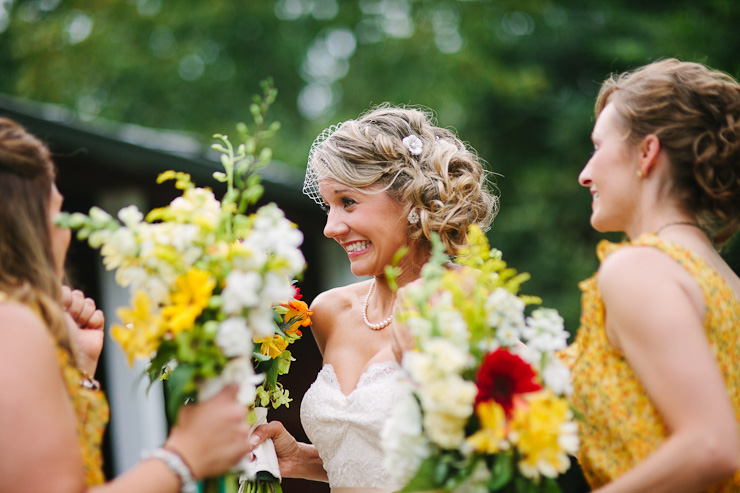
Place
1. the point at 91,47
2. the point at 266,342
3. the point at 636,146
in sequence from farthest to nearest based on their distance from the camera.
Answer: the point at 91,47
the point at 266,342
the point at 636,146

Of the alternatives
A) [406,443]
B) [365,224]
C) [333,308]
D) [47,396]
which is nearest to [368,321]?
[333,308]

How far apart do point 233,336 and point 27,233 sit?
2.06 ft

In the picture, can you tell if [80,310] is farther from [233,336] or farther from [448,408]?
[448,408]

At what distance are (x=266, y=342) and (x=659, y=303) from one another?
1503mm

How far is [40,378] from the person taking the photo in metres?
1.81

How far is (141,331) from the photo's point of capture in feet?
6.59

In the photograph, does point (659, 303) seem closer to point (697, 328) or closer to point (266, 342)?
point (697, 328)

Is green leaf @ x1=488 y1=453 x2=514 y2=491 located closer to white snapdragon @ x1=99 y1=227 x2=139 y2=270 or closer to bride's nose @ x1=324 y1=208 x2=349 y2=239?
white snapdragon @ x1=99 y1=227 x2=139 y2=270

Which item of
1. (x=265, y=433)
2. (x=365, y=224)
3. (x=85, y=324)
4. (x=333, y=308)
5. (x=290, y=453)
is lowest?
(x=290, y=453)

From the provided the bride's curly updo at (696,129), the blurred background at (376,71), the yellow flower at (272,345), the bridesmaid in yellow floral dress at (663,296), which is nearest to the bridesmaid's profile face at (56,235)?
the yellow flower at (272,345)

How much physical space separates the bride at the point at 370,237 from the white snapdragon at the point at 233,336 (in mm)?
1150

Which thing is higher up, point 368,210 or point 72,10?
A: point 368,210

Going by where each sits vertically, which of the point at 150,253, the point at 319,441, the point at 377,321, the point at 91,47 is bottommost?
the point at 91,47

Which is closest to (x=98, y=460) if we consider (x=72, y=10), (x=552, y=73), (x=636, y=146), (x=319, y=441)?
(x=319, y=441)
